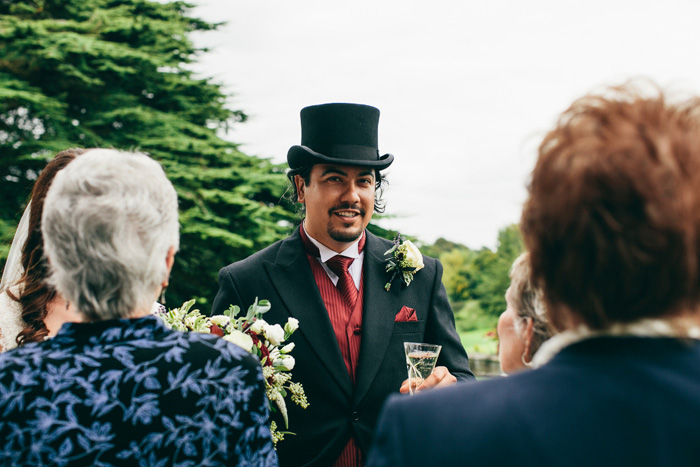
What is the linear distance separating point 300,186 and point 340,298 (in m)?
0.82

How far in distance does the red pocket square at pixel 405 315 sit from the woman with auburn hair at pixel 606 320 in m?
2.01

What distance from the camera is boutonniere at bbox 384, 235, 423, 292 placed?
3242mm

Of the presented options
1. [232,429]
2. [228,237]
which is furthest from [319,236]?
[228,237]

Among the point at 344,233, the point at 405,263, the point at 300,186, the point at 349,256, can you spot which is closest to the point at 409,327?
the point at 405,263

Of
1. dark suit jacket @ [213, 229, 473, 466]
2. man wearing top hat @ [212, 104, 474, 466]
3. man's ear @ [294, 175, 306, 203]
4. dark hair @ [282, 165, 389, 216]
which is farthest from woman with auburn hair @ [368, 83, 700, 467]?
man's ear @ [294, 175, 306, 203]

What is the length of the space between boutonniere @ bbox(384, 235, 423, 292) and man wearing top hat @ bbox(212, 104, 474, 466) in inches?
1.5

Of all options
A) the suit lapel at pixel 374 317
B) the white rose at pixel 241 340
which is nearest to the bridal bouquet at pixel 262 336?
the white rose at pixel 241 340

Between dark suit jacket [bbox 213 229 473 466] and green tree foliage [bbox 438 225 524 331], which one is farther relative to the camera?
green tree foliage [bbox 438 225 524 331]

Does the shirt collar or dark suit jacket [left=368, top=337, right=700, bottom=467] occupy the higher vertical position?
the shirt collar

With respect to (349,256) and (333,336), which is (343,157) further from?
(333,336)

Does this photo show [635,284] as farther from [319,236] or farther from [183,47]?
[183,47]

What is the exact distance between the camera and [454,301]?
2906 centimetres

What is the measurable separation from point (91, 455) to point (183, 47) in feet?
47.1

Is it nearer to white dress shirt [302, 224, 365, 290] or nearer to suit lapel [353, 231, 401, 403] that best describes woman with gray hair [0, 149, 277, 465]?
suit lapel [353, 231, 401, 403]
